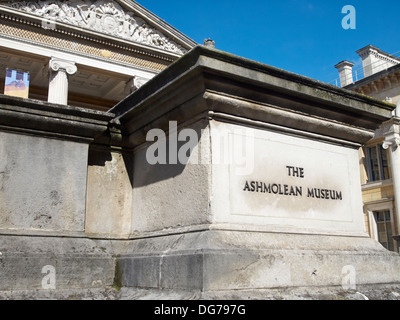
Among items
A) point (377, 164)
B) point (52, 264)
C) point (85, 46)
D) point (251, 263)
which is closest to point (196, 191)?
point (251, 263)

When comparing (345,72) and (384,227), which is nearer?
(384,227)

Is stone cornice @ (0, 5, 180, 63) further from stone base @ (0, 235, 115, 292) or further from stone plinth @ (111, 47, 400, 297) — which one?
stone base @ (0, 235, 115, 292)

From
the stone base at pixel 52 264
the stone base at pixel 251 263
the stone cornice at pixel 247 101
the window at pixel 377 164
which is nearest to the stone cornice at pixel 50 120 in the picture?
the stone cornice at pixel 247 101

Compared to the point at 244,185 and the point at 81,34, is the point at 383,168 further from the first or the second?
the point at 244,185

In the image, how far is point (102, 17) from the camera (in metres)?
31.2

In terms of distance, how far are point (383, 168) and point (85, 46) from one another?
2017 centimetres

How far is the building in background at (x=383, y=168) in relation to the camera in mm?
28750

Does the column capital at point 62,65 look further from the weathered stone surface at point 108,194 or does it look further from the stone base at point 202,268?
the stone base at point 202,268

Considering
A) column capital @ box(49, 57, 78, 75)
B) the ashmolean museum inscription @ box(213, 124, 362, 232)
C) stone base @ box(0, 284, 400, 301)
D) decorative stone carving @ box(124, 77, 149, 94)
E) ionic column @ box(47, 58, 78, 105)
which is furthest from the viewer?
decorative stone carving @ box(124, 77, 149, 94)

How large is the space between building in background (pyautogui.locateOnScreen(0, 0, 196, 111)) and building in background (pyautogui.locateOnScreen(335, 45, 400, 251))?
42.7 feet

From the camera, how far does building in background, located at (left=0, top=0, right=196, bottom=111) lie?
26797 mm

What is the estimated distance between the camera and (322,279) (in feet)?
10.8

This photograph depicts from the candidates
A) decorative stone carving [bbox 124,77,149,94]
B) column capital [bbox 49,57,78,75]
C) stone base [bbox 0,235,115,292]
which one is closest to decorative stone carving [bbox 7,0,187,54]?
column capital [bbox 49,57,78,75]
